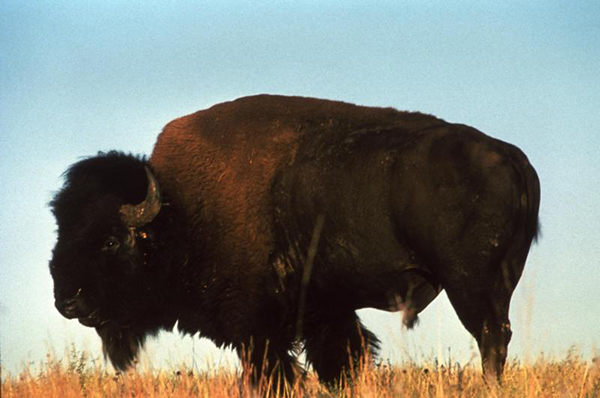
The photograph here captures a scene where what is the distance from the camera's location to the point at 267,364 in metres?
6.96

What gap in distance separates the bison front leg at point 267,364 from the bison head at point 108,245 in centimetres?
114

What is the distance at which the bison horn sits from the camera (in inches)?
291

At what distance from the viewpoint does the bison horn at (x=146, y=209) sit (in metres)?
7.39

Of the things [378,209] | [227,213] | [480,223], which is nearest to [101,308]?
[227,213]

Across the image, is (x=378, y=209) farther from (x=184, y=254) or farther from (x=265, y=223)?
(x=184, y=254)

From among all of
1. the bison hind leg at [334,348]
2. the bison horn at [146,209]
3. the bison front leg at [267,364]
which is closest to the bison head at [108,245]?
the bison horn at [146,209]

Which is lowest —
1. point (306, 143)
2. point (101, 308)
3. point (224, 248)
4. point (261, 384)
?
point (261, 384)

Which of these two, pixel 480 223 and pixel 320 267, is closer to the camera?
pixel 480 223

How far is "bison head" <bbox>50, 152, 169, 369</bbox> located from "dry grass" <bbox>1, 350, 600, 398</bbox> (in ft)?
1.62

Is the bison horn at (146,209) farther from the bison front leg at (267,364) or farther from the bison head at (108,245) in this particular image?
the bison front leg at (267,364)

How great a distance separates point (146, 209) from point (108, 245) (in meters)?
0.51

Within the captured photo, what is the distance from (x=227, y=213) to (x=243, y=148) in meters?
0.61

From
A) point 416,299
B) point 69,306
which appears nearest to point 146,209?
point 69,306

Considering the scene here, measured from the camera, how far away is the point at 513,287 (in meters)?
6.54
